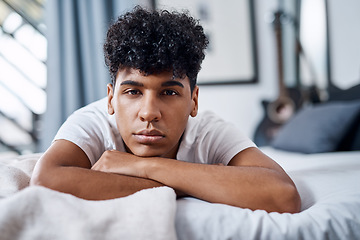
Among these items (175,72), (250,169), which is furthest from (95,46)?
(250,169)

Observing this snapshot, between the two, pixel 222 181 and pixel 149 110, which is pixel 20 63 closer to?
pixel 149 110

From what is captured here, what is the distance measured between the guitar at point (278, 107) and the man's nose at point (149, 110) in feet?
5.77

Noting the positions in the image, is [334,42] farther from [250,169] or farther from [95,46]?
[250,169]

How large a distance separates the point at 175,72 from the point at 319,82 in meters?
1.93

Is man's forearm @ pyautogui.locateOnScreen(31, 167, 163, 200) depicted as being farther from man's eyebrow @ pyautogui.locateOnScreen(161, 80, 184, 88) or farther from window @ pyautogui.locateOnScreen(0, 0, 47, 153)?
window @ pyautogui.locateOnScreen(0, 0, 47, 153)

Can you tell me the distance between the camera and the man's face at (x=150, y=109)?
78cm

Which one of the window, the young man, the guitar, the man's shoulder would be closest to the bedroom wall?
the guitar

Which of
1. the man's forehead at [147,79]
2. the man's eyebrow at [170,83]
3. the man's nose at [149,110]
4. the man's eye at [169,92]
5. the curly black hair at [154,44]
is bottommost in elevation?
the man's nose at [149,110]

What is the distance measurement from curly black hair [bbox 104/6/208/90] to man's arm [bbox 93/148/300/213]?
23 centimetres

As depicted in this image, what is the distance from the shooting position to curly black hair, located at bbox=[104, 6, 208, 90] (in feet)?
2.60

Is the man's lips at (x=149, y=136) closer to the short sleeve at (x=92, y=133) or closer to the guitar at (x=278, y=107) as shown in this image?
the short sleeve at (x=92, y=133)

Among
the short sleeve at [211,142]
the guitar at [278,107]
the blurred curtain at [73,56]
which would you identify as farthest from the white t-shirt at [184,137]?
the guitar at [278,107]

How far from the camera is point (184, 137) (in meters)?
0.98

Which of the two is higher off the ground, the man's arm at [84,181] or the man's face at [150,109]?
the man's face at [150,109]
